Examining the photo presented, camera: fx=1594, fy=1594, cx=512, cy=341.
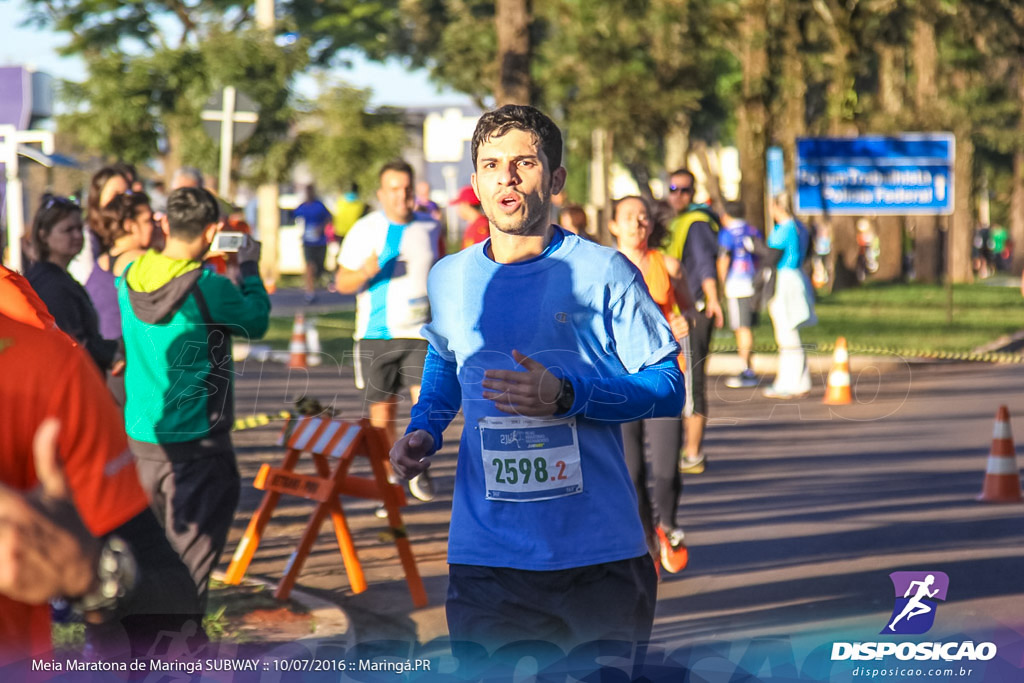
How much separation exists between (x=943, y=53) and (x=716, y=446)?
111 ft

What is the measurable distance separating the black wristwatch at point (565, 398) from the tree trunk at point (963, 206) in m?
39.2

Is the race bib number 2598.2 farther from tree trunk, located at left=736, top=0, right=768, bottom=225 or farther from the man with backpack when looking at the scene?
tree trunk, located at left=736, top=0, right=768, bottom=225

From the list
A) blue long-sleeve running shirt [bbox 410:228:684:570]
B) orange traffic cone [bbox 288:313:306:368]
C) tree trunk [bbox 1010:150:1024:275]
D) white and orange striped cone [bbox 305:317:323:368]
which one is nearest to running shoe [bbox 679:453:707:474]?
blue long-sleeve running shirt [bbox 410:228:684:570]

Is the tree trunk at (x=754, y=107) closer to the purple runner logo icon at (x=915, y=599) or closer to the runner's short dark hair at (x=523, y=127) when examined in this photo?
the purple runner logo icon at (x=915, y=599)

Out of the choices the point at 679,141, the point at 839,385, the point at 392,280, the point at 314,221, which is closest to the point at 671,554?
the point at 392,280

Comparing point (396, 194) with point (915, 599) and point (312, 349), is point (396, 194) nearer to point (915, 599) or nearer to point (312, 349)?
point (915, 599)

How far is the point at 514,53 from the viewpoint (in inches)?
711

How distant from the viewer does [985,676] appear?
14.6 feet

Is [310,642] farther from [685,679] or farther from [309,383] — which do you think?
[309,383]

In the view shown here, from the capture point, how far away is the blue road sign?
2395 centimetres

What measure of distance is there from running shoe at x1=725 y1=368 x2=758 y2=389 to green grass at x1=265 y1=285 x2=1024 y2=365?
3.14 meters

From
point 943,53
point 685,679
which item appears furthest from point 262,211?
point 685,679

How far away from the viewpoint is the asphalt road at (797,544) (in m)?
6.45

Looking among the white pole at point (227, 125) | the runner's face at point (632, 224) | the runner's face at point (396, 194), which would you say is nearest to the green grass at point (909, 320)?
the white pole at point (227, 125)
